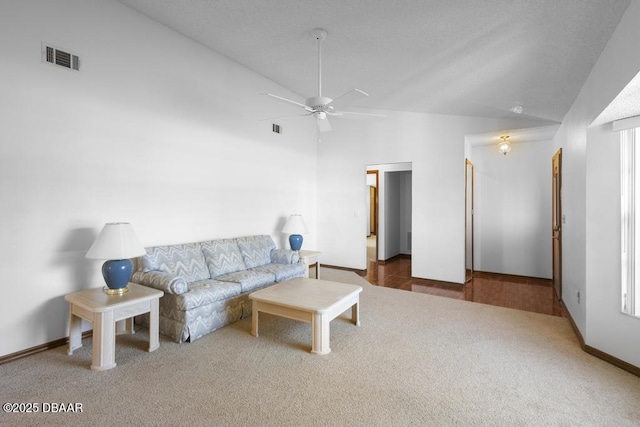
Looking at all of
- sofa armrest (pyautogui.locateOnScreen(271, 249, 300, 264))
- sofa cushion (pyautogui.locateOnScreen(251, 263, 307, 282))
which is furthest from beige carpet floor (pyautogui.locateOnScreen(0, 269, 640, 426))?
sofa armrest (pyautogui.locateOnScreen(271, 249, 300, 264))

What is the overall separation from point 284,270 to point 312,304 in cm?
145

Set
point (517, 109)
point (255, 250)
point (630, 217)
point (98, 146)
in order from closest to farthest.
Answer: point (630, 217) → point (98, 146) → point (517, 109) → point (255, 250)

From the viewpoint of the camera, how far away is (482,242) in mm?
6086

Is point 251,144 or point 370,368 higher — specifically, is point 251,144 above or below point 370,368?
above

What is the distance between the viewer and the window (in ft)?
8.27

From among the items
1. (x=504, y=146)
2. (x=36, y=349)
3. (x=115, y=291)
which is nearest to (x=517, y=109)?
(x=504, y=146)

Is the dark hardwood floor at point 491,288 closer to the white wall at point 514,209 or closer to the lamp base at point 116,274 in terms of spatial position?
the white wall at point 514,209

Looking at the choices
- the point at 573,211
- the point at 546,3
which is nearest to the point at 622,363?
the point at 573,211

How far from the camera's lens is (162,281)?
3047 millimetres

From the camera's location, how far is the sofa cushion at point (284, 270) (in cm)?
411

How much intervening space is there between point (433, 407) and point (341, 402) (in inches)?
23.1

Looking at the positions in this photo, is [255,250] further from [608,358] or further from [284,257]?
[608,358]

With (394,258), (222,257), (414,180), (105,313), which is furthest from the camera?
(394,258)

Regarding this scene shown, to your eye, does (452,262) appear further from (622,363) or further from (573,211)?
(622,363)
